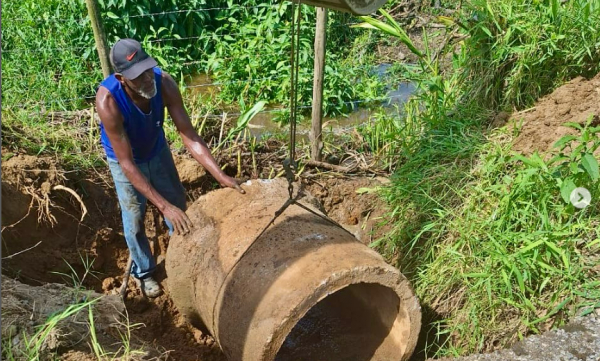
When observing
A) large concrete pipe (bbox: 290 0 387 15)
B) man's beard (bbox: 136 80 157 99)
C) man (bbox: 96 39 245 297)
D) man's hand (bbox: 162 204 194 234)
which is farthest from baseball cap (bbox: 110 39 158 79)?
large concrete pipe (bbox: 290 0 387 15)

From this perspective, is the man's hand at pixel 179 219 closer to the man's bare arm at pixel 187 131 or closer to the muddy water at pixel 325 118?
the man's bare arm at pixel 187 131

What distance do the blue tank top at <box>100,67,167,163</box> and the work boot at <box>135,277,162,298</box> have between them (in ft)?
3.20

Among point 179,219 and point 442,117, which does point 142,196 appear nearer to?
point 179,219

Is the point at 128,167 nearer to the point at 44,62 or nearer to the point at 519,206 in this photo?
the point at 519,206

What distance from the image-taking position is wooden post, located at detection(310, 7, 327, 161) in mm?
4737

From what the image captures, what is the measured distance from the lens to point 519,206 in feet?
11.9

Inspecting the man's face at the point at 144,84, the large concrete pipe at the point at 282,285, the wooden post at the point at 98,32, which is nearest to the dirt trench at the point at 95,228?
the large concrete pipe at the point at 282,285

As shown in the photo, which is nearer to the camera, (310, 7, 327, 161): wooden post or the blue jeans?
the blue jeans

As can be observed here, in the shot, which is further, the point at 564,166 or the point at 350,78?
the point at 350,78

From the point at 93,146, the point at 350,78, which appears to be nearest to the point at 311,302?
the point at 93,146

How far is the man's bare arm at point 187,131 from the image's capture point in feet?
12.8

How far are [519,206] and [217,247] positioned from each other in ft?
5.94

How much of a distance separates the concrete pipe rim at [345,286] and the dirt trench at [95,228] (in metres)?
1.15

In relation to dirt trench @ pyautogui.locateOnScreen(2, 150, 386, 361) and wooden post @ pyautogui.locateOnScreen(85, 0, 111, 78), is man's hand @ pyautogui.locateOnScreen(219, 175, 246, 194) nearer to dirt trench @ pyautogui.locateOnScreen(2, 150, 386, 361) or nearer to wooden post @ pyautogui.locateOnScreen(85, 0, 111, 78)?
dirt trench @ pyautogui.locateOnScreen(2, 150, 386, 361)
